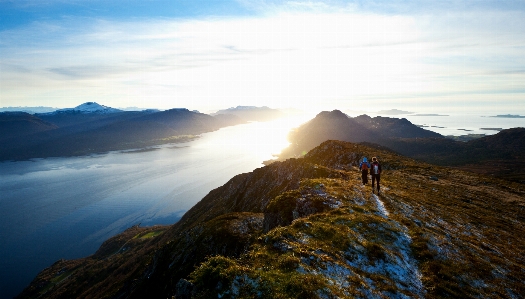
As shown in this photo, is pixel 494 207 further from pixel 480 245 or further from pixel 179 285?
pixel 179 285

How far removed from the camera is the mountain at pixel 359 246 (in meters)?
13.9

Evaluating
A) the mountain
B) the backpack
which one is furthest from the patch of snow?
the backpack

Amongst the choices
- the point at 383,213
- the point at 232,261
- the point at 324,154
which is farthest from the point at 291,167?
the point at 232,261

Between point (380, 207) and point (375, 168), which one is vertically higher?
point (375, 168)

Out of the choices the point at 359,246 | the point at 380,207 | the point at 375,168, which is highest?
the point at 375,168

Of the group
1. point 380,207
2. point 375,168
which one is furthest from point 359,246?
point 375,168

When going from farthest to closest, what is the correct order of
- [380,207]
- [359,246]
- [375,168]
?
1. [375,168]
2. [380,207]
3. [359,246]

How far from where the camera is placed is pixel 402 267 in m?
17.4

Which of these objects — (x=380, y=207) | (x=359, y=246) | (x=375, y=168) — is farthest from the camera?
(x=375, y=168)

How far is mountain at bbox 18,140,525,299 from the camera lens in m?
13.9

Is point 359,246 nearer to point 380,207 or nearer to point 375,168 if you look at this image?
point 380,207

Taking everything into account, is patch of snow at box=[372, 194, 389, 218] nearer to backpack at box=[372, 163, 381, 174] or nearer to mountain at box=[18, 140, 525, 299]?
mountain at box=[18, 140, 525, 299]

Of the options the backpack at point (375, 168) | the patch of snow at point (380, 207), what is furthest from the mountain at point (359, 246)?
the backpack at point (375, 168)

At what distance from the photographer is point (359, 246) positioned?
18.4 meters
